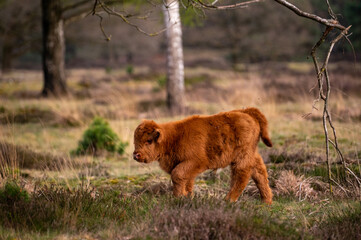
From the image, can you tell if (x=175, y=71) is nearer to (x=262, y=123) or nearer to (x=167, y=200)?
(x=262, y=123)

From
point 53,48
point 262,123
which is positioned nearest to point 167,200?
point 262,123

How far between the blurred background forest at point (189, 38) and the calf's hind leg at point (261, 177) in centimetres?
2167

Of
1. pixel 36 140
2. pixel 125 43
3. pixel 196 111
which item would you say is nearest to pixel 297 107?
pixel 196 111

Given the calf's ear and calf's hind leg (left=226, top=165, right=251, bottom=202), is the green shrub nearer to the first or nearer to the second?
the calf's ear

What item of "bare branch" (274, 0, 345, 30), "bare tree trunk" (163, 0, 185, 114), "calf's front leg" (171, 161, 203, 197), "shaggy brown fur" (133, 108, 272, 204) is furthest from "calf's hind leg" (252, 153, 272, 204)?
"bare tree trunk" (163, 0, 185, 114)

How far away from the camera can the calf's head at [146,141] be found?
4809 millimetres

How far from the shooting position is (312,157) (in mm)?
7430

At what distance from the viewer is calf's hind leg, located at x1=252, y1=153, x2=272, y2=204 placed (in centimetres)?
522

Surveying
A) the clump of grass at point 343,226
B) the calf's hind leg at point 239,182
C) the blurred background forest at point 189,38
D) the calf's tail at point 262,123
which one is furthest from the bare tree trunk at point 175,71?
the blurred background forest at point 189,38

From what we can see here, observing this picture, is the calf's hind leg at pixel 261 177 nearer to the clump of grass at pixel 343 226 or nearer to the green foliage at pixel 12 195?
the clump of grass at pixel 343 226

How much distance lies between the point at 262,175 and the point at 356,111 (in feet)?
27.1

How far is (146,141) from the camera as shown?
4.86 metres

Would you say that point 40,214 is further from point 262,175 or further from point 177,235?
point 262,175

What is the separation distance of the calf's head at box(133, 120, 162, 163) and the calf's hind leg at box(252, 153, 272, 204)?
136 cm
